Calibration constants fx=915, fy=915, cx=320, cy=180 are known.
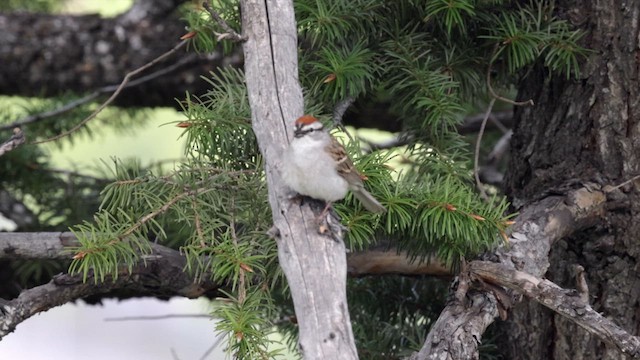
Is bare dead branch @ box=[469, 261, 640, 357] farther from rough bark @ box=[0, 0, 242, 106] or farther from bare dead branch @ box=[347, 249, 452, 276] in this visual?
rough bark @ box=[0, 0, 242, 106]

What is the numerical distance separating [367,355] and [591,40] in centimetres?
93

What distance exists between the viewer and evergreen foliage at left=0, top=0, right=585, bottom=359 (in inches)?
67.8

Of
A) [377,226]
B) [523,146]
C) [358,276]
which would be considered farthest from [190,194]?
[523,146]

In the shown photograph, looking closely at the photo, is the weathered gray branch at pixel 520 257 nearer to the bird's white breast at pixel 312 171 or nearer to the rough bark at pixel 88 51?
the bird's white breast at pixel 312 171

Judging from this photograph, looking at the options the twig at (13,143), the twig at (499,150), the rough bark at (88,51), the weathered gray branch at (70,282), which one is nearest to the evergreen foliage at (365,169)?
the weathered gray branch at (70,282)

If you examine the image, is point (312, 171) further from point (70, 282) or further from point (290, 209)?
point (70, 282)

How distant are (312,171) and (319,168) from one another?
0.16 ft

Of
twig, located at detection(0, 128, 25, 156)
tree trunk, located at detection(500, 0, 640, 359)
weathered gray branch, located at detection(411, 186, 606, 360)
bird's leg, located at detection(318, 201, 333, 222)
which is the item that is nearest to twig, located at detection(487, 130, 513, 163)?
tree trunk, located at detection(500, 0, 640, 359)

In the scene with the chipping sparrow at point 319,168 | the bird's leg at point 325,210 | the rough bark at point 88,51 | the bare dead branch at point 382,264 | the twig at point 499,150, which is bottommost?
the twig at point 499,150

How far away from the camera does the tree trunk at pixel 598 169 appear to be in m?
2.18

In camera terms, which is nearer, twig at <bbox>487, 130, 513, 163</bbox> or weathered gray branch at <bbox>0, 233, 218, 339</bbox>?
weathered gray branch at <bbox>0, 233, 218, 339</bbox>

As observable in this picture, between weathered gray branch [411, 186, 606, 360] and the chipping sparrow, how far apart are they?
0.91 ft

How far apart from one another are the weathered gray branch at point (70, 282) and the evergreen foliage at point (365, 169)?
55mm

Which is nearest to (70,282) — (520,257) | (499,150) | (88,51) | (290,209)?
(290,209)
